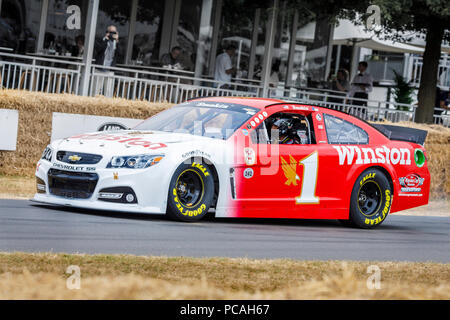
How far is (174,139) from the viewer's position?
32.4 feet

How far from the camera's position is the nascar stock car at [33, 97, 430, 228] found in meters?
9.37

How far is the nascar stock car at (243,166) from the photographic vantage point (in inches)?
369

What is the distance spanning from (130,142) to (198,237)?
59.9 inches

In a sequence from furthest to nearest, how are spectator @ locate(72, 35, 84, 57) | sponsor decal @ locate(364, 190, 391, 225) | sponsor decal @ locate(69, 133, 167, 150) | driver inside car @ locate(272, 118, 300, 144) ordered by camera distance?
spectator @ locate(72, 35, 84, 57), sponsor decal @ locate(364, 190, 391, 225), driver inside car @ locate(272, 118, 300, 144), sponsor decal @ locate(69, 133, 167, 150)

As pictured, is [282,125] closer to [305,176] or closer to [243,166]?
[305,176]

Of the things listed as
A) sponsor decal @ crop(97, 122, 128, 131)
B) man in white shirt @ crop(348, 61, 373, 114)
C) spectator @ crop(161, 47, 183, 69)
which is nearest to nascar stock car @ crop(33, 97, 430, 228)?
sponsor decal @ crop(97, 122, 128, 131)

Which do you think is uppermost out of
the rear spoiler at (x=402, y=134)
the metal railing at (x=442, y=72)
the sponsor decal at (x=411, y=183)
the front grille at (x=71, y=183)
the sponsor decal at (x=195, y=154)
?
the metal railing at (x=442, y=72)

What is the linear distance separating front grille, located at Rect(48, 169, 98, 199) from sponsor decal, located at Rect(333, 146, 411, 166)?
3298 mm

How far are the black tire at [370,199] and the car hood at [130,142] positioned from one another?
217 cm

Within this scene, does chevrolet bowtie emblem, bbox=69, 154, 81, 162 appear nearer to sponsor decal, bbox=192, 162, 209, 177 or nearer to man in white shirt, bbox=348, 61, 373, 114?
sponsor decal, bbox=192, 162, 209, 177

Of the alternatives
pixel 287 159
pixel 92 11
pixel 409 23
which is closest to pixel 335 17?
pixel 409 23

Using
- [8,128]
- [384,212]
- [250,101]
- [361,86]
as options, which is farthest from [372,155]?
[361,86]

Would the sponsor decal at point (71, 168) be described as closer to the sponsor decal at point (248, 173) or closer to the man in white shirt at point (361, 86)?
the sponsor decal at point (248, 173)

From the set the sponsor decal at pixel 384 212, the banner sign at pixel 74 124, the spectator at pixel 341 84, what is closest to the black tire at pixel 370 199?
the sponsor decal at pixel 384 212
